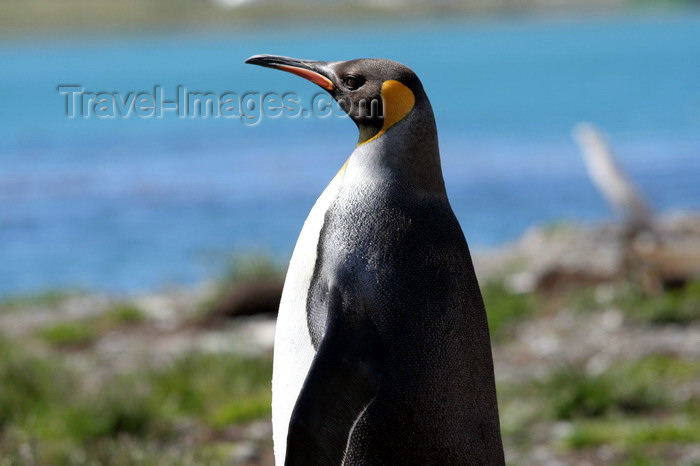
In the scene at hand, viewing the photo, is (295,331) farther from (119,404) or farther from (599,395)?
(599,395)

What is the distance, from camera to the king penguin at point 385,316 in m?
2.68

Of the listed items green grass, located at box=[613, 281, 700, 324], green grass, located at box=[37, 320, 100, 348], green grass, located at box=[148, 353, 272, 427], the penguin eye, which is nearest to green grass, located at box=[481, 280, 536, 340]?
green grass, located at box=[613, 281, 700, 324]

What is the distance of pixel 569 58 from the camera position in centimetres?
7519

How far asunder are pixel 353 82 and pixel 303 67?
0.22 m

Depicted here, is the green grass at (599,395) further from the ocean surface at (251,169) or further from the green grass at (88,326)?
the ocean surface at (251,169)

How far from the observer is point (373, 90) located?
9.57ft

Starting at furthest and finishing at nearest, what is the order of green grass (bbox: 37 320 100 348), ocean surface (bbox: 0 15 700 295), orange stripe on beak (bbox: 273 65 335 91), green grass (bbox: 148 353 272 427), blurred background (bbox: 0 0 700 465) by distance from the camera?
ocean surface (bbox: 0 15 700 295)
green grass (bbox: 37 320 100 348)
green grass (bbox: 148 353 272 427)
blurred background (bbox: 0 0 700 465)
orange stripe on beak (bbox: 273 65 335 91)

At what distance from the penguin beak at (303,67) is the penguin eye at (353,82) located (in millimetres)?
63

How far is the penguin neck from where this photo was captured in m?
2.87

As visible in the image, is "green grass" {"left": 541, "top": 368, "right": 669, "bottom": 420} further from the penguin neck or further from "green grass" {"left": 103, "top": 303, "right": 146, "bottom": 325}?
"green grass" {"left": 103, "top": 303, "right": 146, "bottom": 325}

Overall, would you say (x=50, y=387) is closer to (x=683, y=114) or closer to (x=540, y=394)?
(x=540, y=394)

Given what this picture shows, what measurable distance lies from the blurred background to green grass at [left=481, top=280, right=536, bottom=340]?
0.07 feet

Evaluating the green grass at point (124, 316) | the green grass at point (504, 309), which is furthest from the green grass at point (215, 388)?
the green grass at point (124, 316)

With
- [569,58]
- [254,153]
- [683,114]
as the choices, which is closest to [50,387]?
[254,153]
